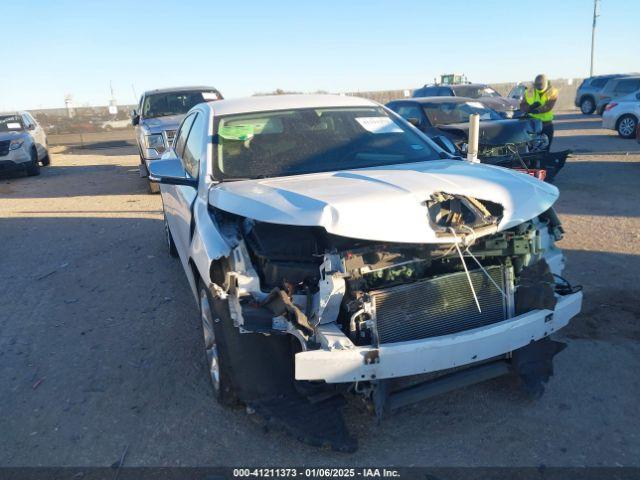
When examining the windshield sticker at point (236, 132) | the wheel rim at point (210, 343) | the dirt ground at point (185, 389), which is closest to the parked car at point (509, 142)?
the dirt ground at point (185, 389)

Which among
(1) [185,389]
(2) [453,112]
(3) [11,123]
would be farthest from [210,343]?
(3) [11,123]

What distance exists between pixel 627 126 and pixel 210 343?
1613 centimetres

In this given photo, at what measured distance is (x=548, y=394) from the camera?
337 centimetres

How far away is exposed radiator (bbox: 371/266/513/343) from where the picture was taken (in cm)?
282

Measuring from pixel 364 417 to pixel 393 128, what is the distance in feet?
7.60

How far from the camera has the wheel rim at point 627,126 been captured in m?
15.8

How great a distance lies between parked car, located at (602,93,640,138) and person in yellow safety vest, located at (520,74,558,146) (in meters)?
6.66

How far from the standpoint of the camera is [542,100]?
34.4ft

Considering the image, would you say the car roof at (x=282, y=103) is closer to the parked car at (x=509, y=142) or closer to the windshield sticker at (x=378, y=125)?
the windshield sticker at (x=378, y=125)

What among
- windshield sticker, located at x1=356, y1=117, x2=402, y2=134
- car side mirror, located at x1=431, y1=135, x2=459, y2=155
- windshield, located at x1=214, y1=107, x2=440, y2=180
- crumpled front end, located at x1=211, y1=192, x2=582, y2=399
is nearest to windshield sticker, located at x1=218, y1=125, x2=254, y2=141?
windshield, located at x1=214, y1=107, x2=440, y2=180

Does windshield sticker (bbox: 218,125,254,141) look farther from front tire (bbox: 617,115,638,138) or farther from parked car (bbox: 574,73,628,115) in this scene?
parked car (bbox: 574,73,628,115)

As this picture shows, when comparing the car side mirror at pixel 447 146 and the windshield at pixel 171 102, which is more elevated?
A: the windshield at pixel 171 102

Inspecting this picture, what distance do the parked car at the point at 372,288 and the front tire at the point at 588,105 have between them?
82.5ft

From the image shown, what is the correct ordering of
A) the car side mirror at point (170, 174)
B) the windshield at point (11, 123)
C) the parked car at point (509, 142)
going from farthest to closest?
1. the windshield at point (11, 123)
2. the parked car at point (509, 142)
3. the car side mirror at point (170, 174)
